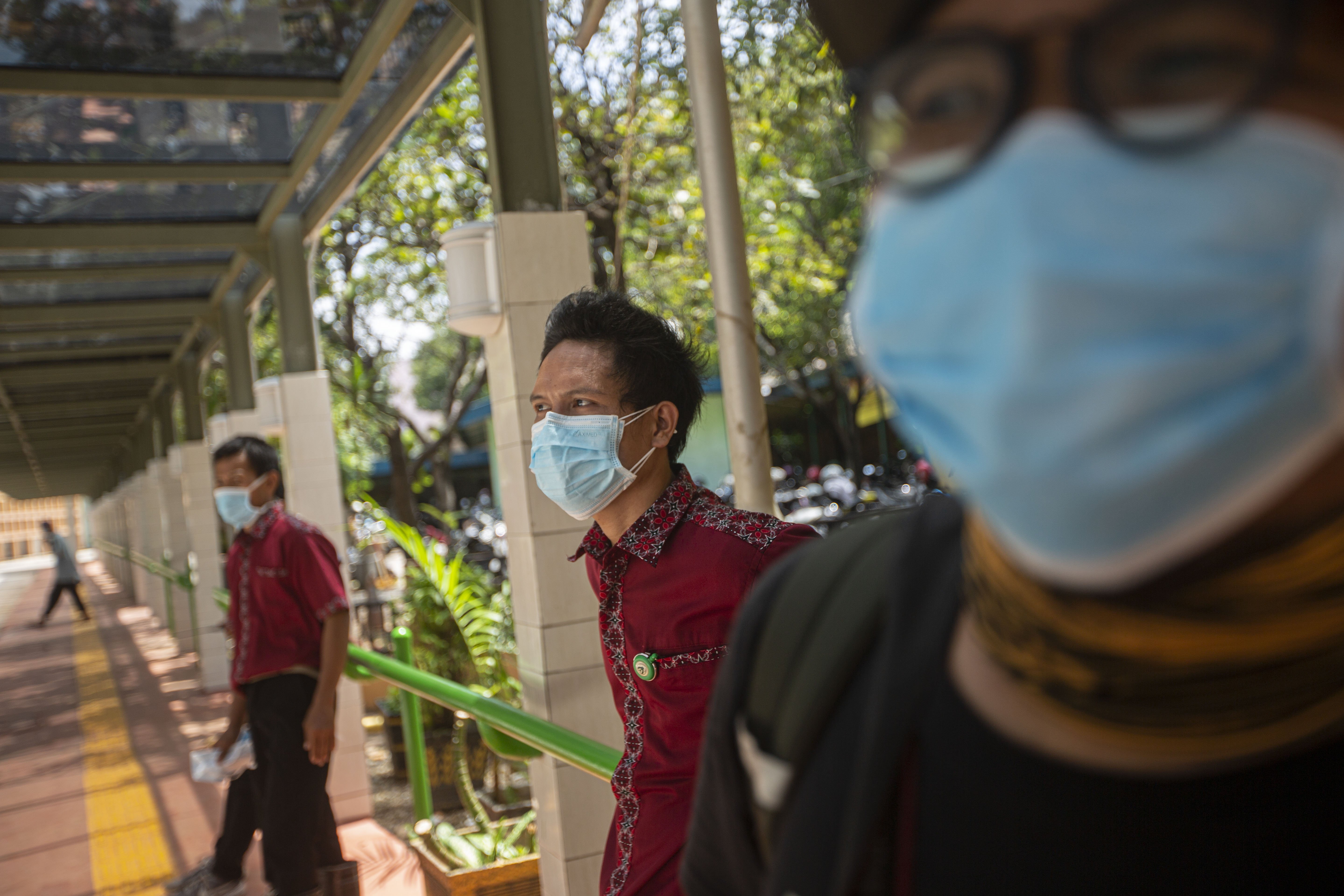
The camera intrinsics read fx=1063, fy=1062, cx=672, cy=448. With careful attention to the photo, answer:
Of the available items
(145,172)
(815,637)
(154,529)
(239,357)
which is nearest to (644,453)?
Answer: (815,637)

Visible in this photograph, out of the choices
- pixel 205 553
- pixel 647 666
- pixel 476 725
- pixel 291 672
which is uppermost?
pixel 647 666

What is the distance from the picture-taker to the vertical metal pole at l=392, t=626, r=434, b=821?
13.7 ft

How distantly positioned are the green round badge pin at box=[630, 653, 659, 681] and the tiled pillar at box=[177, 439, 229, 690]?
29.1ft

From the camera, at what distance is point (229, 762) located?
447cm

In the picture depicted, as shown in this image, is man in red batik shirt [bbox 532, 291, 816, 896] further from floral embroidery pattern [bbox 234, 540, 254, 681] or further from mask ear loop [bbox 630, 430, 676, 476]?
floral embroidery pattern [bbox 234, 540, 254, 681]

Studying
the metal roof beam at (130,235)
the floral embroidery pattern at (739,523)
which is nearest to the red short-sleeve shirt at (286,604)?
the floral embroidery pattern at (739,523)

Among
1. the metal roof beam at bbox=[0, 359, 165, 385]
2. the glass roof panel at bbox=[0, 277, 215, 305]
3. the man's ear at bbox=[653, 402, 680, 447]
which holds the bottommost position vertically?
the man's ear at bbox=[653, 402, 680, 447]

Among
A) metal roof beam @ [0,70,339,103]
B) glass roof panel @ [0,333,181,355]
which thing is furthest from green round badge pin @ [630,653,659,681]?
glass roof panel @ [0,333,181,355]

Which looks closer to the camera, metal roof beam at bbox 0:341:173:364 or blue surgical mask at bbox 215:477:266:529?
blue surgical mask at bbox 215:477:266:529

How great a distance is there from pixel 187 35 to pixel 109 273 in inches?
179

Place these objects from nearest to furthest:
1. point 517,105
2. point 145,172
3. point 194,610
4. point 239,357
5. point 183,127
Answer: point 517,105, point 183,127, point 145,172, point 239,357, point 194,610

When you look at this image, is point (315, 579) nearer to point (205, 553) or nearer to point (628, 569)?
point (628, 569)

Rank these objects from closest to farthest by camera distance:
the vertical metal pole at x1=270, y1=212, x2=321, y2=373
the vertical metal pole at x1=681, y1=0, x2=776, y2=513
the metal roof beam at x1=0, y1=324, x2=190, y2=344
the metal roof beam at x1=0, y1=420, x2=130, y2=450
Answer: the vertical metal pole at x1=681, y1=0, x2=776, y2=513 → the vertical metal pole at x1=270, y1=212, x2=321, y2=373 → the metal roof beam at x1=0, y1=324, x2=190, y2=344 → the metal roof beam at x1=0, y1=420, x2=130, y2=450

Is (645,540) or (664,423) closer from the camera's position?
(645,540)
